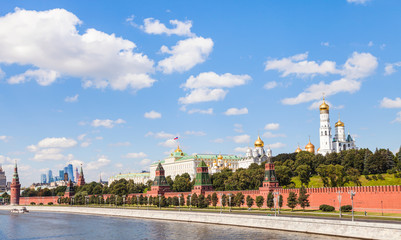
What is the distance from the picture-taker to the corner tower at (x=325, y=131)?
12950 centimetres

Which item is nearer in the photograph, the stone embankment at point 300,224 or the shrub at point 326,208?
the stone embankment at point 300,224

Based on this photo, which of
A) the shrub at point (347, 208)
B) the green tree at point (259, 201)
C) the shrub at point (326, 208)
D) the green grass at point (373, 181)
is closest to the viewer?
the shrub at point (347, 208)

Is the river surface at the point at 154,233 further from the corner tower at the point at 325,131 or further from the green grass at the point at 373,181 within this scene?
the corner tower at the point at 325,131

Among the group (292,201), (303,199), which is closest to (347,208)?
(303,199)

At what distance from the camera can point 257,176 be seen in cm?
9069

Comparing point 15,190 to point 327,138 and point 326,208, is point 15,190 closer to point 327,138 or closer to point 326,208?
point 327,138

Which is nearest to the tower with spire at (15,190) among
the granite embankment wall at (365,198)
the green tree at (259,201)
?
the green tree at (259,201)

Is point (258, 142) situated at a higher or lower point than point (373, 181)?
higher

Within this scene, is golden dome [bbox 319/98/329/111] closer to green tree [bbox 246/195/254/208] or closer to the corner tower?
the corner tower

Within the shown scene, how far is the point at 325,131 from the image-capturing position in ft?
427

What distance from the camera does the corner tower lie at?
425 ft

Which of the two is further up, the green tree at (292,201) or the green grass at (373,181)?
the green grass at (373,181)

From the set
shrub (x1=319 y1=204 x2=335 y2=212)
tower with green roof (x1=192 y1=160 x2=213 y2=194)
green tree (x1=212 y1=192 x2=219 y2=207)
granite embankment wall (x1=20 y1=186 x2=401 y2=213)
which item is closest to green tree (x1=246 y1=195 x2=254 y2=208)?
granite embankment wall (x1=20 y1=186 x2=401 y2=213)

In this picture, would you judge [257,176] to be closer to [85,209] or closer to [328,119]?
[85,209]
